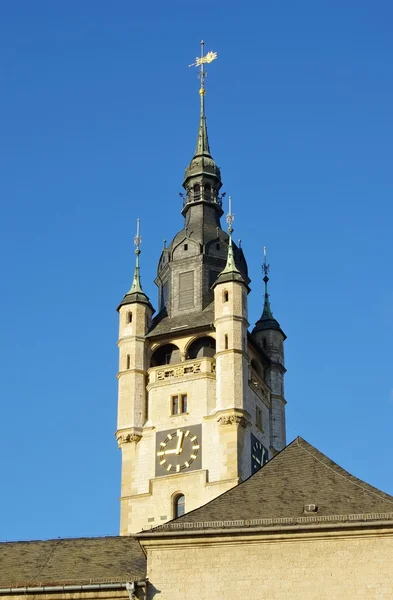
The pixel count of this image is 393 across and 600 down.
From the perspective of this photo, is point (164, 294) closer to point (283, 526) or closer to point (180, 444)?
point (180, 444)

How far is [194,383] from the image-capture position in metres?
62.8

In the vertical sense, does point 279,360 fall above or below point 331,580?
above

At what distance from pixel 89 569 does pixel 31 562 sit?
191 cm

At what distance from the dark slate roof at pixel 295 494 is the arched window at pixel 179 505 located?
1126 inches

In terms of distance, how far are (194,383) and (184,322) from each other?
142 inches

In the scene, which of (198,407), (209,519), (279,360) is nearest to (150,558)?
(209,519)

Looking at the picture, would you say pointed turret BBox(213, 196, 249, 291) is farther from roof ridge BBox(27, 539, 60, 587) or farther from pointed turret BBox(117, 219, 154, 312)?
roof ridge BBox(27, 539, 60, 587)

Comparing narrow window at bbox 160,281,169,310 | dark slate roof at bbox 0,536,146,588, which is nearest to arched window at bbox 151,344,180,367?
narrow window at bbox 160,281,169,310

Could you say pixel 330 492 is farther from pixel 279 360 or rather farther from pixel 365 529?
pixel 279 360

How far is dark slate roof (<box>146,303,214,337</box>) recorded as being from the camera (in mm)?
64250

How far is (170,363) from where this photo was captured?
211 ft

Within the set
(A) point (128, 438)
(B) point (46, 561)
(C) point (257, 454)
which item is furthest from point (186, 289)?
(B) point (46, 561)

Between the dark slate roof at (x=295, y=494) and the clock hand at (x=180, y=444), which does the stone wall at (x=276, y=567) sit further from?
the clock hand at (x=180, y=444)

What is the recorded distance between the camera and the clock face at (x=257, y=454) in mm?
61844
